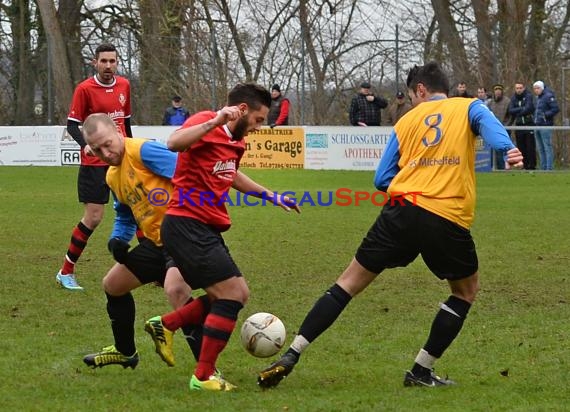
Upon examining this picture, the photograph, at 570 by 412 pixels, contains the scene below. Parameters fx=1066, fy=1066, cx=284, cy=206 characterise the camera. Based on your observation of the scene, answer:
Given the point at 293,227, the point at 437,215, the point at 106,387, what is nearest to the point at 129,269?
the point at 106,387

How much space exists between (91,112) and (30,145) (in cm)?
1725

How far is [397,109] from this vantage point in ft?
75.4

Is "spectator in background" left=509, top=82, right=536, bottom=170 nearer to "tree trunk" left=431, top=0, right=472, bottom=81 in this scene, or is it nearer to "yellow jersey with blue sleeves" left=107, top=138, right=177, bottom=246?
"tree trunk" left=431, top=0, right=472, bottom=81

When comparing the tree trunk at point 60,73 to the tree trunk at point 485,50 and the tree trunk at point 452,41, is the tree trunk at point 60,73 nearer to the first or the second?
the tree trunk at point 452,41

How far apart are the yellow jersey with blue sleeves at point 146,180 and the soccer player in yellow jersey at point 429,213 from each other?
3.28 ft

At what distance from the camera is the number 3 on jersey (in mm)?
5344

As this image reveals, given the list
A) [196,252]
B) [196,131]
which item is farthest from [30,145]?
[196,131]

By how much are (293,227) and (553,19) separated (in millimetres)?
16354

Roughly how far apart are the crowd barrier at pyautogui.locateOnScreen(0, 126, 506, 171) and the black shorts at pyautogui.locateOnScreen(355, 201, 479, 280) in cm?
1636

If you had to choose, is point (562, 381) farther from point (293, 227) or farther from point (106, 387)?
point (293, 227)

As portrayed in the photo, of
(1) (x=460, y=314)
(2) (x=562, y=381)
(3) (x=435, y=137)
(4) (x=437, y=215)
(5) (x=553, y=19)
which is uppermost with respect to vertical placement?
(5) (x=553, y=19)

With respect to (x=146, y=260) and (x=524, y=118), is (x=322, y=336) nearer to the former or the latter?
(x=146, y=260)

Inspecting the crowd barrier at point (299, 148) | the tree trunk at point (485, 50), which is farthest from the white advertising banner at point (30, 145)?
the tree trunk at point (485, 50)

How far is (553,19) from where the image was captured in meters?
27.1
